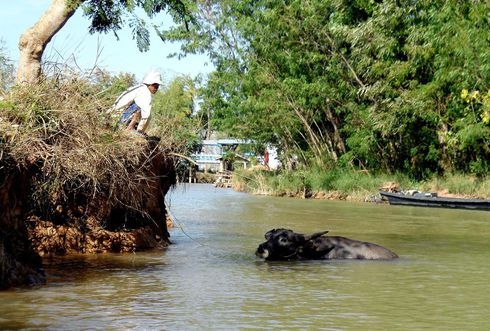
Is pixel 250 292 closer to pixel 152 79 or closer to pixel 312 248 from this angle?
pixel 312 248

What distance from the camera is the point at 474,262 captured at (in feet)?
43.5

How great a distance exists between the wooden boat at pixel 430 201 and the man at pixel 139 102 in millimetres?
17256

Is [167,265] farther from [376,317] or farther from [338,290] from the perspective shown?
[376,317]

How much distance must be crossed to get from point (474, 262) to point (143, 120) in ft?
18.6

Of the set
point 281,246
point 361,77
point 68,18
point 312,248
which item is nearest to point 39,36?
point 68,18

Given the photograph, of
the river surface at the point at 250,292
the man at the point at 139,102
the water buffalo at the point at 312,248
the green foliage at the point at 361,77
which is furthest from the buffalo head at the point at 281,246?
the green foliage at the point at 361,77

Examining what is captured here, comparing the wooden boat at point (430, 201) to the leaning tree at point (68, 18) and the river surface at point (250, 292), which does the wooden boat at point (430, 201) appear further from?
the leaning tree at point (68, 18)

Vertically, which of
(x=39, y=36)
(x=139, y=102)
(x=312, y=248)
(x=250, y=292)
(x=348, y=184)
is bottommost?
(x=250, y=292)

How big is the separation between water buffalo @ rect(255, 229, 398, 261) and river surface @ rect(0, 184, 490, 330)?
31cm

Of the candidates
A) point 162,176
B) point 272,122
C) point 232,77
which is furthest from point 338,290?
point 232,77

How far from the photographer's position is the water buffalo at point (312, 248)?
515 inches

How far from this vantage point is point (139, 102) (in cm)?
1385

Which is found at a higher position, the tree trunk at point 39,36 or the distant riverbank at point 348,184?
the tree trunk at point 39,36

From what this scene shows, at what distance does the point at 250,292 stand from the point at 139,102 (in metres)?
4.93
